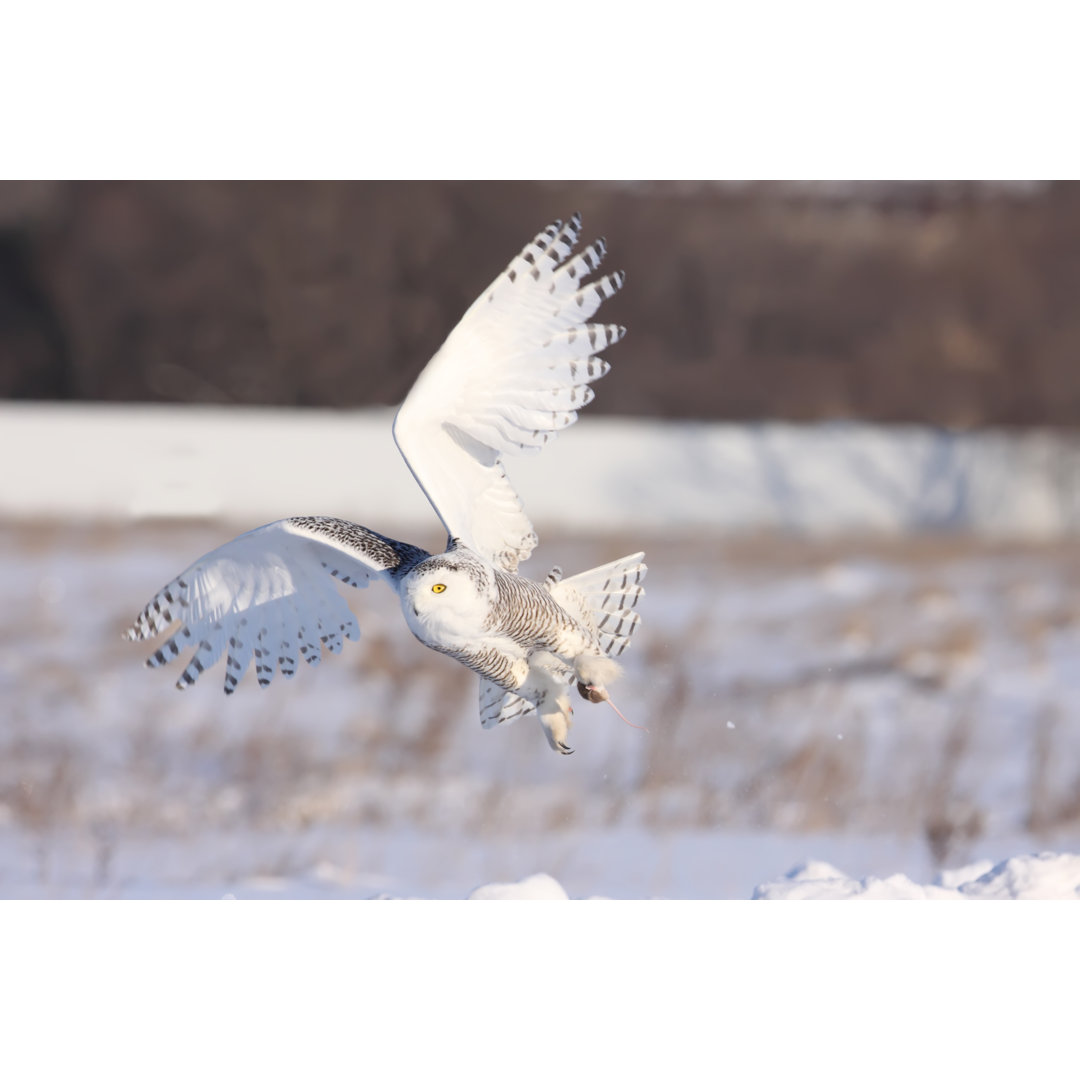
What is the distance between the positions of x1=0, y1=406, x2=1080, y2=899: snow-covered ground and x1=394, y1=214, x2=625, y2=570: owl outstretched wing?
1514 mm

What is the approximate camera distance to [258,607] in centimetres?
434

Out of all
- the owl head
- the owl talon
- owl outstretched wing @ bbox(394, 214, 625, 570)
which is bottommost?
the owl talon

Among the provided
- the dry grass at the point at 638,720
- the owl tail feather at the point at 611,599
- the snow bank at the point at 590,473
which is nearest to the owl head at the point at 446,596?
the owl tail feather at the point at 611,599

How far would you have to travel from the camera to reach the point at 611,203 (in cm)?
1584

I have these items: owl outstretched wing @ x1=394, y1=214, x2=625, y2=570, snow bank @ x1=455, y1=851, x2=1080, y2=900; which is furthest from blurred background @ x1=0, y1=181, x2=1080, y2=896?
owl outstretched wing @ x1=394, y1=214, x2=625, y2=570

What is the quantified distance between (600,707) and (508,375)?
217 inches

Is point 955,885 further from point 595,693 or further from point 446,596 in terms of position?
point 446,596

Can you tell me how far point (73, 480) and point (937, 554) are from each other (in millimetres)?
9034

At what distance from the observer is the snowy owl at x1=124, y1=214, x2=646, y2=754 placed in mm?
3781

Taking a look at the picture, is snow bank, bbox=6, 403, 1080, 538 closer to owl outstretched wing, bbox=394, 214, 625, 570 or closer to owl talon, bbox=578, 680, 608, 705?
owl outstretched wing, bbox=394, 214, 625, 570

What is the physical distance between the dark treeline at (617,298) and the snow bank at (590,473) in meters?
0.48

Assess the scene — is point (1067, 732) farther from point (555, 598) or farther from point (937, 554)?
point (555, 598)

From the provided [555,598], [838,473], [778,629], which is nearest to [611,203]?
[838,473]

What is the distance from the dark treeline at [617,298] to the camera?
52.7 feet
